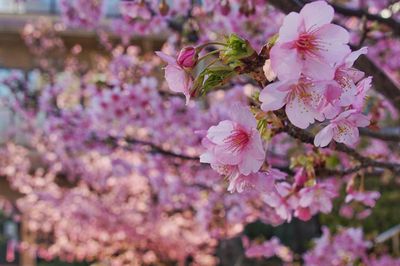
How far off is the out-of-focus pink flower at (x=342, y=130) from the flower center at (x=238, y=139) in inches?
6.5

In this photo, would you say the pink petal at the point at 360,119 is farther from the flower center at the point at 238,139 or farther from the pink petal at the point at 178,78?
the pink petal at the point at 178,78

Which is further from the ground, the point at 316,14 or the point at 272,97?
the point at 316,14

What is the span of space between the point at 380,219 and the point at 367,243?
579 cm

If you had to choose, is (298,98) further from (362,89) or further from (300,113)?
(362,89)

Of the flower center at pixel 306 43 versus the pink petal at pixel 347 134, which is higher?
the flower center at pixel 306 43

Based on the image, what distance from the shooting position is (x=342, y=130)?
1320 millimetres

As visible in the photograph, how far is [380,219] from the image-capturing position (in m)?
9.78

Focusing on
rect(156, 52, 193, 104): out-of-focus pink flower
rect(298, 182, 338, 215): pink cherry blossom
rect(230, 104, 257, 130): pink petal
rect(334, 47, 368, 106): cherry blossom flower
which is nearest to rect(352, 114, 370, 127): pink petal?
rect(334, 47, 368, 106): cherry blossom flower

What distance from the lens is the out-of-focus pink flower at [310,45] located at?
104cm

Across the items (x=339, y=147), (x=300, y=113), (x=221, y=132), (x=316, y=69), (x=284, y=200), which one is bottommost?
(x=284, y=200)

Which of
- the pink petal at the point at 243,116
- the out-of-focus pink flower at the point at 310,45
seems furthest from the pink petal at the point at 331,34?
the pink petal at the point at 243,116

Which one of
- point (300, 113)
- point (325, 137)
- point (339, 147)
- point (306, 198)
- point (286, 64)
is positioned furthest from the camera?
point (306, 198)

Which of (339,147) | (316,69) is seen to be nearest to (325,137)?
(316,69)

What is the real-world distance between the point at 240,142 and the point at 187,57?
0.63ft
